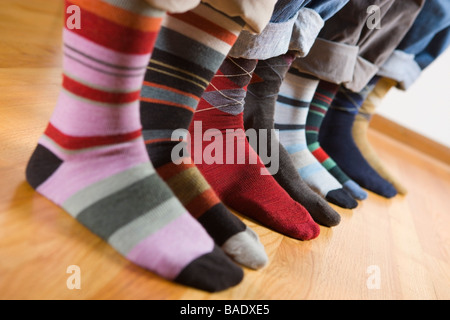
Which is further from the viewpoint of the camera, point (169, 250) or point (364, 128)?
point (364, 128)

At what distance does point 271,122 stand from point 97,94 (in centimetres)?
46

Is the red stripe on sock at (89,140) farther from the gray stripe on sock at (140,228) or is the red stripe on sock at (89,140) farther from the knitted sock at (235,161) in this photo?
the knitted sock at (235,161)

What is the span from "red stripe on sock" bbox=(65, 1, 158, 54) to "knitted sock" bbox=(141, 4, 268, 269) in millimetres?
107

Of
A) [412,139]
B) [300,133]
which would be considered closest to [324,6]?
[300,133]

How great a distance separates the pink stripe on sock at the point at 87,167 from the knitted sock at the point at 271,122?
390 mm

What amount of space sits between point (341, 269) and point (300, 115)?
46cm

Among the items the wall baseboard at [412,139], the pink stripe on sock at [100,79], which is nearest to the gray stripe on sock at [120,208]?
the pink stripe on sock at [100,79]

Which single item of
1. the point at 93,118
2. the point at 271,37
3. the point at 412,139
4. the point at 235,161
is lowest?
the point at 412,139

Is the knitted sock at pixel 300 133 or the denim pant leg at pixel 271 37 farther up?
the denim pant leg at pixel 271 37

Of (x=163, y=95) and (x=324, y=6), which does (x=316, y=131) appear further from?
(x=163, y=95)

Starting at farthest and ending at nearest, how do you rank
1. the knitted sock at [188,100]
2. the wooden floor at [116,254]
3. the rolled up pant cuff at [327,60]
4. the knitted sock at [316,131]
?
the knitted sock at [316,131] < the rolled up pant cuff at [327,60] < the knitted sock at [188,100] < the wooden floor at [116,254]

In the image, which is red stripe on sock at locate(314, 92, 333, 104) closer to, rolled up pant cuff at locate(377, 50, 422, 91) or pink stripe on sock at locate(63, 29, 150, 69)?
rolled up pant cuff at locate(377, 50, 422, 91)

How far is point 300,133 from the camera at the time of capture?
3.48 feet

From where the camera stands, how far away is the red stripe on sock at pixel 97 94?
0.50m
